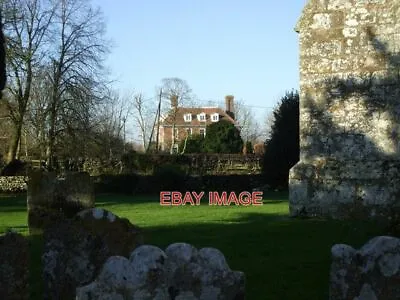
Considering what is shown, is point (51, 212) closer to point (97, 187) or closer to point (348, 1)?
point (348, 1)

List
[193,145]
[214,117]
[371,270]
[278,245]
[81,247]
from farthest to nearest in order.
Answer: [214,117]
[193,145]
[278,245]
[81,247]
[371,270]

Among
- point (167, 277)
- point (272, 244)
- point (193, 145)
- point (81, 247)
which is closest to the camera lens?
point (167, 277)

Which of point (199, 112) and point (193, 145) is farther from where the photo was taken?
point (199, 112)

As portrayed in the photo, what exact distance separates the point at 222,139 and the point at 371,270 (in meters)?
54.4

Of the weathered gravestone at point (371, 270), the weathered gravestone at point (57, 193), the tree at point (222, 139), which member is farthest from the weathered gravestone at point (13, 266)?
the tree at point (222, 139)

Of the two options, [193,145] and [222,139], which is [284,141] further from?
[193,145]

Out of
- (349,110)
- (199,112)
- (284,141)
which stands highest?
(199,112)

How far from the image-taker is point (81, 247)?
18.5 feet

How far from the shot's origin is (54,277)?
19.0 ft

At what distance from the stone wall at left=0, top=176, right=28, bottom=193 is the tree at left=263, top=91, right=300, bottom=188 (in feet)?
44.4

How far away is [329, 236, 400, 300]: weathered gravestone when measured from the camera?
3.90 meters

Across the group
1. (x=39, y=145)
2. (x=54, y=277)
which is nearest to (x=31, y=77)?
(x=39, y=145)

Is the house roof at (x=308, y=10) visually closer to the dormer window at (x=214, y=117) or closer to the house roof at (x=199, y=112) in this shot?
the house roof at (x=199, y=112)

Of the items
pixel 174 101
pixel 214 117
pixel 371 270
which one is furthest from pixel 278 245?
pixel 214 117
